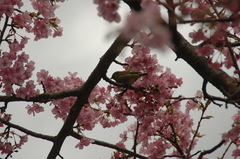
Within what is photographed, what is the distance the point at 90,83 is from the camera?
13.5ft

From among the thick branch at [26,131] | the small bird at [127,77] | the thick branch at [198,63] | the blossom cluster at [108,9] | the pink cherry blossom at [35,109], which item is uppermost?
the thick branch at [198,63]

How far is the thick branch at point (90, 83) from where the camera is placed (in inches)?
157

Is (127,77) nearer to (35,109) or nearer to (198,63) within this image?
(198,63)

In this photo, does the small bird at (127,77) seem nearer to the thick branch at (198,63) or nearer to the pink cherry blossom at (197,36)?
the thick branch at (198,63)

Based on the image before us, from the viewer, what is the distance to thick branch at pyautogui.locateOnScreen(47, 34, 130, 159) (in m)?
3.99

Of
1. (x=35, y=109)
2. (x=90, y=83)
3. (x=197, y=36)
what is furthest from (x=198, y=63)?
(x=35, y=109)

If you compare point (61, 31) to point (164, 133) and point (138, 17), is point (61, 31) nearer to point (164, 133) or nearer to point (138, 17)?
point (164, 133)

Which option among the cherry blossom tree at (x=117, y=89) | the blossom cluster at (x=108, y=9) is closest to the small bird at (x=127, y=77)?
the cherry blossom tree at (x=117, y=89)

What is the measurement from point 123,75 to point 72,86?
111cm

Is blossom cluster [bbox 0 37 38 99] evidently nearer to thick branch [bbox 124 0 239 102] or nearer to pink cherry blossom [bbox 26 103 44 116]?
pink cherry blossom [bbox 26 103 44 116]

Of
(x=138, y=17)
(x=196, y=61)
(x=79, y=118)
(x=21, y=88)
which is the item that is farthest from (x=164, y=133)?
(x=138, y=17)

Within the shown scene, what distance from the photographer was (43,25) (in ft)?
14.1

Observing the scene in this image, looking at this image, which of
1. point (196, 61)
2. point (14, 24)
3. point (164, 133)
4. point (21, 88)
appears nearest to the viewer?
point (196, 61)

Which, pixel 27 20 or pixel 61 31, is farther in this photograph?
pixel 61 31
